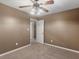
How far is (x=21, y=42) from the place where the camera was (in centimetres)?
441

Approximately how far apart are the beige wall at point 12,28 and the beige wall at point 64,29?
6.02 feet

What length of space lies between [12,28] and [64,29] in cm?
320

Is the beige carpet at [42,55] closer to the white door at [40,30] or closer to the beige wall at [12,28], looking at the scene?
the beige wall at [12,28]

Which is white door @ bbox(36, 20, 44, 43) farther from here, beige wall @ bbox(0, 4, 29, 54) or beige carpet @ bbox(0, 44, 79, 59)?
beige carpet @ bbox(0, 44, 79, 59)

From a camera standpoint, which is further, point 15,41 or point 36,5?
point 15,41

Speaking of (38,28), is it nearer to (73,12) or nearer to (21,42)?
(21,42)

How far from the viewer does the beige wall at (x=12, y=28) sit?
10.9ft

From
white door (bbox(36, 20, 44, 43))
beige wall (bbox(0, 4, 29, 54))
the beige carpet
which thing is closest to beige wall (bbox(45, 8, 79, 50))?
white door (bbox(36, 20, 44, 43))

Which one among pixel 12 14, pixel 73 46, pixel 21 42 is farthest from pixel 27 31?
pixel 73 46

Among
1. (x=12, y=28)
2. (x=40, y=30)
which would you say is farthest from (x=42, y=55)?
(x=40, y=30)

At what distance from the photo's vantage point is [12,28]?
380cm

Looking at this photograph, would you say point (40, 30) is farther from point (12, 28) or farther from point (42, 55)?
point (42, 55)

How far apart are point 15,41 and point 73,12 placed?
3821 millimetres

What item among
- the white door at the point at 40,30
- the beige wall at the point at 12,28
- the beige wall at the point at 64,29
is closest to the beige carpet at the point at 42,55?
the beige wall at the point at 12,28
